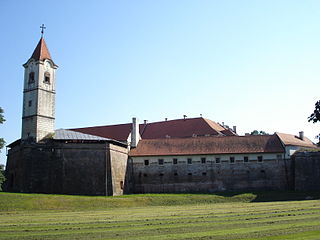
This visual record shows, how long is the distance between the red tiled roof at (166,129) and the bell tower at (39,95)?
1535 centimetres

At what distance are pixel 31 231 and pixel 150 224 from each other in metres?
6.07

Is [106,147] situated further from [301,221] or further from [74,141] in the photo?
[301,221]

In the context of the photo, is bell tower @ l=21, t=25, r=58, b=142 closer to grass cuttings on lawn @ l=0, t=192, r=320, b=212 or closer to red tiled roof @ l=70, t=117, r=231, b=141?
grass cuttings on lawn @ l=0, t=192, r=320, b=212

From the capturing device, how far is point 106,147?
4803cm

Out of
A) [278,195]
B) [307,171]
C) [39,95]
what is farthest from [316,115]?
[39,95]

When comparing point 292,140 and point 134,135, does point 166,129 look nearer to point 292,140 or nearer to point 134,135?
point 134,135

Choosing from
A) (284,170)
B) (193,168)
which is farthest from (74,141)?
(284,170)

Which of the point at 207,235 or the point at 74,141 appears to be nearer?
the point at 207,235

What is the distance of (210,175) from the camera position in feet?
168

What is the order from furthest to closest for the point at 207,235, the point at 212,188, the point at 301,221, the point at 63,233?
the point at 212,188 < the point at 301,221 < the point at 63,233 < the point at 207,235

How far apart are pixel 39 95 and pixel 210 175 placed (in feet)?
79.2

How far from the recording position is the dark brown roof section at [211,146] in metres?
51.5

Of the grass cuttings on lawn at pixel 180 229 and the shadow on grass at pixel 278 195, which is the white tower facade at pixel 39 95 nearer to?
the shadow on grass at pixel 278 195

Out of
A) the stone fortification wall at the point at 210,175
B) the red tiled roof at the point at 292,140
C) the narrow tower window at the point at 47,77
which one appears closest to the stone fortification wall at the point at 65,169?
the stone fortification wall at the point at 210,175
